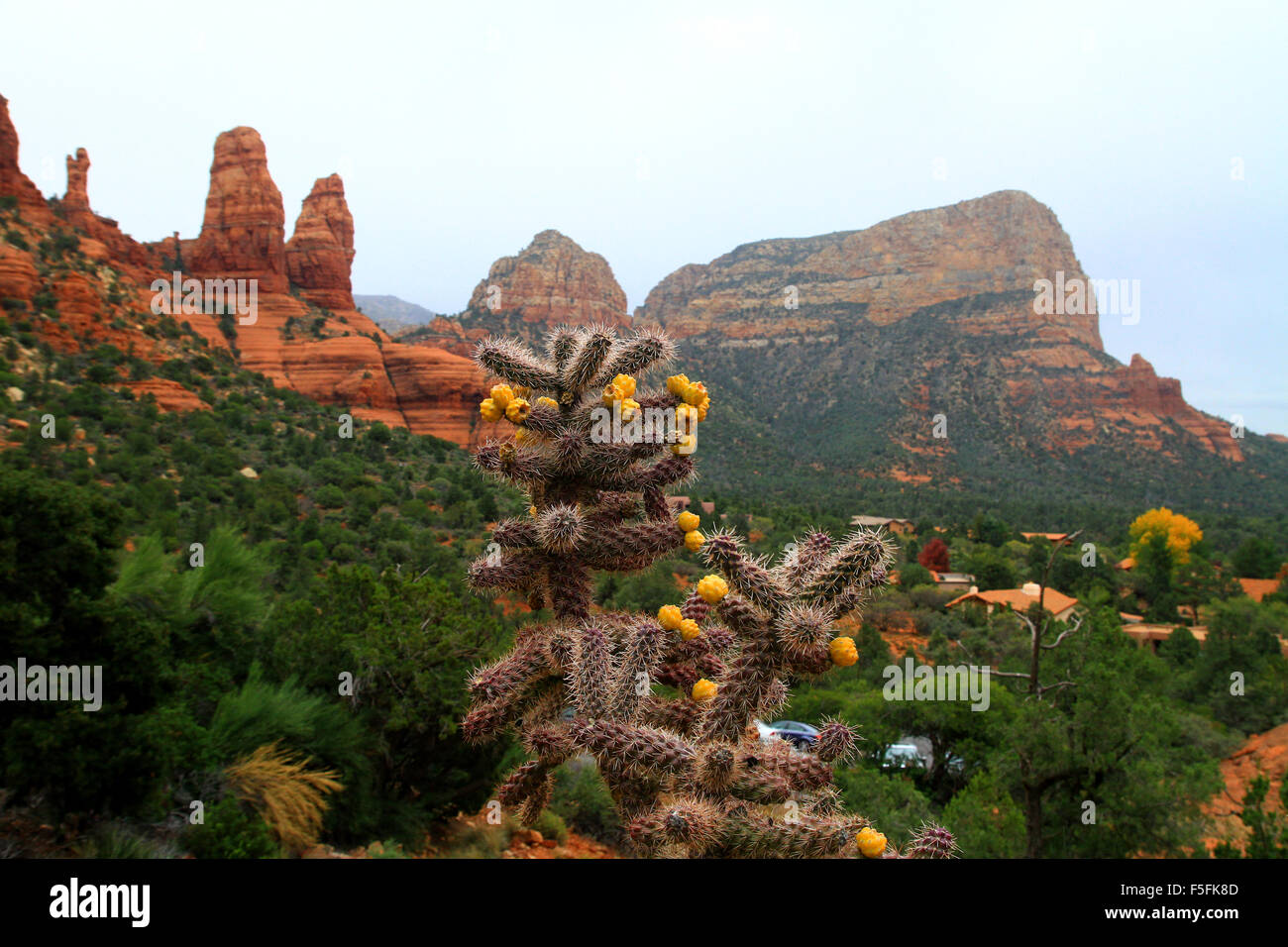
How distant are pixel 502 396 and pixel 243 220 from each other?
62.5m

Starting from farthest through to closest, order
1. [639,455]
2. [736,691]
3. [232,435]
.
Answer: [232,435]
[639,455]
[736,691]

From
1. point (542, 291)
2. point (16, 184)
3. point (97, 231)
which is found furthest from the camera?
point (542, 291)

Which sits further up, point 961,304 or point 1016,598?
point 961,304

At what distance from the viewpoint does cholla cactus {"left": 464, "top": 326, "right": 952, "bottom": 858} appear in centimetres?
296

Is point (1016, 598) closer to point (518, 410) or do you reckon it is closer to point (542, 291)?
point (518, 410)

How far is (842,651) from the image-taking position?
2.99 m

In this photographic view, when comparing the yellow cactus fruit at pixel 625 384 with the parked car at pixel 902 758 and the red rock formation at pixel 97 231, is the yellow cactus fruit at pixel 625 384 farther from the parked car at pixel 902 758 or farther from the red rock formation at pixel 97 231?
the red rock formation at pixel 97 231

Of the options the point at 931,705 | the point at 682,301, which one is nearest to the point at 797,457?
the point at 931,705

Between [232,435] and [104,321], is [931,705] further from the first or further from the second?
[104,321]

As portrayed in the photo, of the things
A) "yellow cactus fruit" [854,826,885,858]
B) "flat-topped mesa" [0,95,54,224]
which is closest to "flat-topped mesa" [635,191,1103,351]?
"flat-topped mesa" [0,95,54,224]

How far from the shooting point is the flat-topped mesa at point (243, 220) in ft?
178

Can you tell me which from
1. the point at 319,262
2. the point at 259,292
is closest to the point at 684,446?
the point at 259,292
